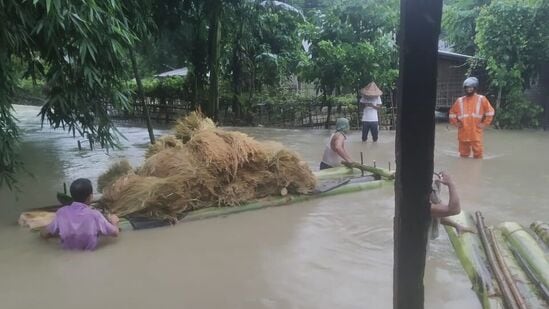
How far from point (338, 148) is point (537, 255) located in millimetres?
3524

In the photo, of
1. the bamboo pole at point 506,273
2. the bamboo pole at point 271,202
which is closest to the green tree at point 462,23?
the bamboo pole at point 271,202

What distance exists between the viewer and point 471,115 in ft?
30.2

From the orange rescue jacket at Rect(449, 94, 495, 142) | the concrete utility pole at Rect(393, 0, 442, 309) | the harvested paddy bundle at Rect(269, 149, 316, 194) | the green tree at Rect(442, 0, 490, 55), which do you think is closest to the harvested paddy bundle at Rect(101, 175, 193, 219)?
the harvested paddy bundle at Rect(269, 149, 316, 194)

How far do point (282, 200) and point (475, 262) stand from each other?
266cm

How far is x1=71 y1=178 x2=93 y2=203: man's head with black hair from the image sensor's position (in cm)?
476

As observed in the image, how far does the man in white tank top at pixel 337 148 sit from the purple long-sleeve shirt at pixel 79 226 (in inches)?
134

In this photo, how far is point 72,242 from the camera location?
482cm

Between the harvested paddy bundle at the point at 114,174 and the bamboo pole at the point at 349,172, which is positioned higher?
the harvested paddy bundle at the point at 114,174

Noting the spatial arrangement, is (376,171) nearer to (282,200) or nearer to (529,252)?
(282,200)

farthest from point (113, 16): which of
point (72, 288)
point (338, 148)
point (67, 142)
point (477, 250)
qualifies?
point (67, 142)

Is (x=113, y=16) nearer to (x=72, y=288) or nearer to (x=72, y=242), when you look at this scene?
(x=72, y=242)

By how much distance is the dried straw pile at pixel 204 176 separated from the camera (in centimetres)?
554

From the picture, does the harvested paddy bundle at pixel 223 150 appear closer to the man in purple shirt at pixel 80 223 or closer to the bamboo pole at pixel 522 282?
the man in purple shirt at pixel 80 223

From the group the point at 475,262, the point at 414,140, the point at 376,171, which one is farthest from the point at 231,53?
the point at 414,140
